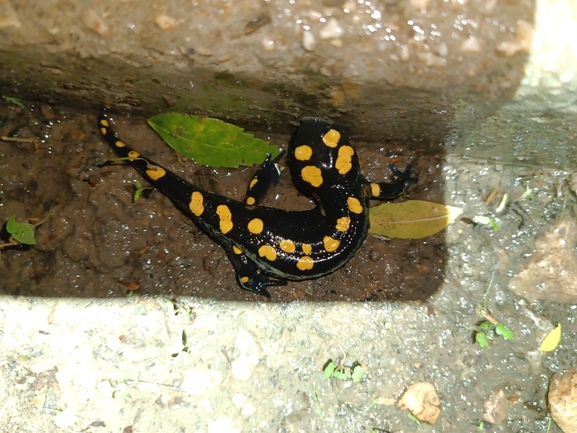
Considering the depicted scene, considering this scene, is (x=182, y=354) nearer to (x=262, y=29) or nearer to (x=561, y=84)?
(x=262, y=29)

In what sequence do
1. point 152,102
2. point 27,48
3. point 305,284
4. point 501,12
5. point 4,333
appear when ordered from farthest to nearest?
point 305,284, point 4,333, point 152,102, point 27,48, point 501,12

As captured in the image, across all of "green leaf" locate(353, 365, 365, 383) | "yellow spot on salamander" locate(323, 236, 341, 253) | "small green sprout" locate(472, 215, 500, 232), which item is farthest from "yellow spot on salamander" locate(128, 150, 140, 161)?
"small green sprout" locate(472, 215, 500, 232)

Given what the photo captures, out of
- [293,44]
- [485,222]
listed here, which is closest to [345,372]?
[485,222]

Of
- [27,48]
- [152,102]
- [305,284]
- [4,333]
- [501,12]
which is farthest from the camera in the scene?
[305,284]

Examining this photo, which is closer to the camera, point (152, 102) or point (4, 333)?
point (152, 102)

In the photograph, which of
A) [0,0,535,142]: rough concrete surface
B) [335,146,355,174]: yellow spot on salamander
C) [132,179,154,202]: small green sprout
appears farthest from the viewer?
[132,179,154,202]: small green sprout

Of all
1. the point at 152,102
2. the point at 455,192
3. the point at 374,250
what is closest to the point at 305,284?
the point at 374,250

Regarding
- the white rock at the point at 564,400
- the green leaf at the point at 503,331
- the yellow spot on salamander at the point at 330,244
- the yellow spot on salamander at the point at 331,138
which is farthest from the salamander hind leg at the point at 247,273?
the white rock at the point at 564,400

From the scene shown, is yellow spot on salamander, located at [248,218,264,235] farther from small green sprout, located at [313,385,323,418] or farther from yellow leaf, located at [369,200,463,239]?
small green sprout, located at [313,385,323,418]
